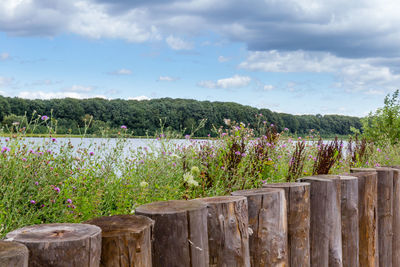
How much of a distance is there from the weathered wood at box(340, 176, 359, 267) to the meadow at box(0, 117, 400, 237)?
1.29 m

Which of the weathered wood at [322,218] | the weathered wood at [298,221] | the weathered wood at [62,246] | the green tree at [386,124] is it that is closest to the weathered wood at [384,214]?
the weathered wood at [322,218]

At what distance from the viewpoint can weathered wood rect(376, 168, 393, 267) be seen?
416 centimetres

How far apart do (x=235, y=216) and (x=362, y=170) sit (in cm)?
243

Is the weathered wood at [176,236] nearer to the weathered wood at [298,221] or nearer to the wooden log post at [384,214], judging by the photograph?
the weathered wood at [298,221]

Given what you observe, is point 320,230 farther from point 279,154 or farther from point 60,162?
point 279,154

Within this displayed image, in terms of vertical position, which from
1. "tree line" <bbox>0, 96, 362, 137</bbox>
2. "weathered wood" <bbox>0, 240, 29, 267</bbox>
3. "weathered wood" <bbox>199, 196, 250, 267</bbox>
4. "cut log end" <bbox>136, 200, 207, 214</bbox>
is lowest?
"weathered wood" <bbox>199, 196, 250, 267</bbox>

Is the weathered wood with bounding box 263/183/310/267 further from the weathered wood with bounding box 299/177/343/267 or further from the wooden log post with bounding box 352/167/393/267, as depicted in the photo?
the wooden log post with bounding box 352/167/393/267

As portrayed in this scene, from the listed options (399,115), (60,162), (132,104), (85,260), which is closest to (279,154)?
(60,162)

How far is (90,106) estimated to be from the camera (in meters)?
15.5

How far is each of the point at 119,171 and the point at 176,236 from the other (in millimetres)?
3526

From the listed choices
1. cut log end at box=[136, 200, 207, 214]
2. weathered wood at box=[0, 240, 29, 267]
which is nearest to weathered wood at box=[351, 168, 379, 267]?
cut log end at box=[136, 200, 207, 214]

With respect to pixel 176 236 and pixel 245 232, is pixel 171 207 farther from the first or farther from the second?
pixel 245 232

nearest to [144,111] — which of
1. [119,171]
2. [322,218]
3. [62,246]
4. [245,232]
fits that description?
[119,171]

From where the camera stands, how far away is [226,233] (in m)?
2.14
